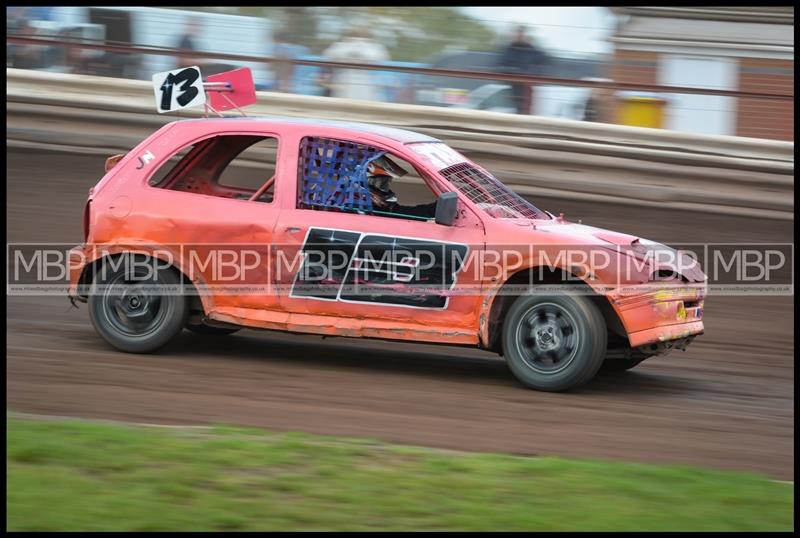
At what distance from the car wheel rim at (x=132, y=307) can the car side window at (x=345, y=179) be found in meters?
1.34

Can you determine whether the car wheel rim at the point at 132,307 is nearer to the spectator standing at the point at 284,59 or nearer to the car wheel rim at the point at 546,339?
the car wheel rim at the point at 546,339

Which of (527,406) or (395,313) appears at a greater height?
(395,313)

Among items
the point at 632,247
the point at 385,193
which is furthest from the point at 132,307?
the point at 632,247

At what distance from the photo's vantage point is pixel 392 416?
6.27m

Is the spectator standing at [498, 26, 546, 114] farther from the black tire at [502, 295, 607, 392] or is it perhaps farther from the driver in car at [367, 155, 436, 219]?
the black tire at [502, 295, 607, 392]

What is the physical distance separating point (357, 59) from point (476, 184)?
235 inches

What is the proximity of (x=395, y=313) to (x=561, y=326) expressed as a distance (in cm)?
115

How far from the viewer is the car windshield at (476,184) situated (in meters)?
7.35

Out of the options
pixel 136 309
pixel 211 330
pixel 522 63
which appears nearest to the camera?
pixel 136 309

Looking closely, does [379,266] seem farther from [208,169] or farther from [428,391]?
[208,169]

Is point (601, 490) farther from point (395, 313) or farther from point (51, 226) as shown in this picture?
point (51, 226)

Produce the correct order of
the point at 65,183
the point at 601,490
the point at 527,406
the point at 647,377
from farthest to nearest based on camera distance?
the point at 65,183 < the point at 647,377 < the point at 527,406 < the point at 601,490

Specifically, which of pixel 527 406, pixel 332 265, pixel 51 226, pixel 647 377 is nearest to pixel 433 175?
pixel 332 265

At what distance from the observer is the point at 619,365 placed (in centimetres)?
797
